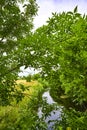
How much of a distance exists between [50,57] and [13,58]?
1.72 meters

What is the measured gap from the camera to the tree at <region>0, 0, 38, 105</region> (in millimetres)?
10258

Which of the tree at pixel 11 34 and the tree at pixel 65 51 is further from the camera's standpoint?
the tree at pixel 11 34

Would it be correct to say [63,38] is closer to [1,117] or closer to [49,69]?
[49,69]

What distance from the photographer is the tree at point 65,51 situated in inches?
249

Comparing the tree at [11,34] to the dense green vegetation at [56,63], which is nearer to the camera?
the dense green vegetation at [56,63]

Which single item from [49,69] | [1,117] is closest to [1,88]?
[49,69]

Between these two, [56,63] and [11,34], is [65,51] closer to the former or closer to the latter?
[56,63]

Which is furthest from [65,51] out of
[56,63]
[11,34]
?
[11,34]

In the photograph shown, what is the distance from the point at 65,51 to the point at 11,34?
11.0 m

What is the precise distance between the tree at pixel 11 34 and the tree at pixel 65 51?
799 mm

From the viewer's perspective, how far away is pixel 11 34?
1708 cm

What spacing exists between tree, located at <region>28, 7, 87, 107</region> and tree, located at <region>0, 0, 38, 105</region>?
799mm

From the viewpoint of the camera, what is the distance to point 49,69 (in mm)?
8648

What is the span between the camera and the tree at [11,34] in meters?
10.3
